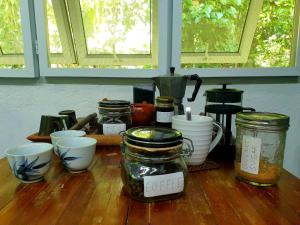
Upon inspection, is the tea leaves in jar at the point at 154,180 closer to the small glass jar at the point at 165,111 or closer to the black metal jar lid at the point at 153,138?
the black metal jar lid at the point at 153,138

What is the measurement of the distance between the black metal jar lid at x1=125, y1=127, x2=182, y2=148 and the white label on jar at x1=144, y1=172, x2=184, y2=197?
0.21 feet

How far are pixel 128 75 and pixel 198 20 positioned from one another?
1.46 ft

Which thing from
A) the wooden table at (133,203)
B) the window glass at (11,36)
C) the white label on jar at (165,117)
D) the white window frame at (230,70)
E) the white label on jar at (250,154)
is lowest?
the wooden table at (133,203)

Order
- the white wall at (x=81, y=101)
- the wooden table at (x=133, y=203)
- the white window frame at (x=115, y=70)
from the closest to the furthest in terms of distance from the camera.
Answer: the wooden table at (x=133, y=203) < the white window frame at (x=115, y=70) < the white wall at (x=81, y=101)

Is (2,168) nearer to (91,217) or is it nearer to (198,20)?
(91,217)

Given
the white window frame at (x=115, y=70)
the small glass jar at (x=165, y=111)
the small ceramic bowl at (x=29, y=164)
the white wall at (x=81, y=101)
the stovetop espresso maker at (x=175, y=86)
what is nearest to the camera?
the small ceramic bowl at (x=29, y=164)

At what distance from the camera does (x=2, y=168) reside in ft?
2.23

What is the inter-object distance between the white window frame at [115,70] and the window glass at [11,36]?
0.47 feet

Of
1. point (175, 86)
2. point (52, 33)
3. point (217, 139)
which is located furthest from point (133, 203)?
point (52, 33)

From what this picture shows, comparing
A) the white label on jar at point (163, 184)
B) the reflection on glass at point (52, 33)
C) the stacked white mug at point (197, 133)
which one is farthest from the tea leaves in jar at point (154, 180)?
the reflection on glass at point (52, 33)

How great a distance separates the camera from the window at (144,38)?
4.04ft

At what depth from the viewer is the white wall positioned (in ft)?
4.24

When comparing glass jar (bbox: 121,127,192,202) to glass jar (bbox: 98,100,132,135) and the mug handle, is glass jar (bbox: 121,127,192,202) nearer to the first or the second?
the mug handle

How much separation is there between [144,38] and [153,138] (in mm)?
899
